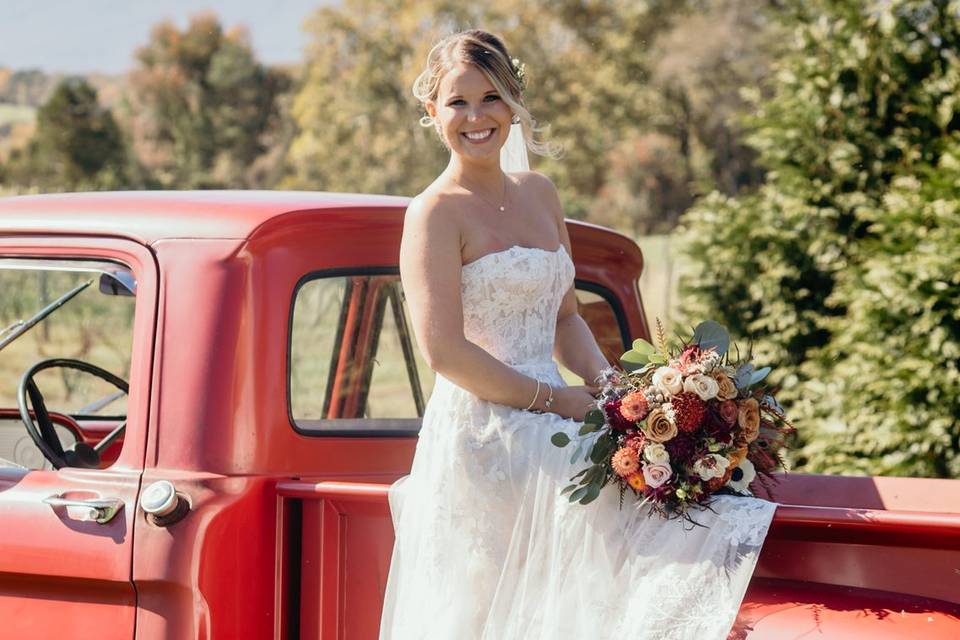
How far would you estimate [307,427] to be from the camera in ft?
9.57

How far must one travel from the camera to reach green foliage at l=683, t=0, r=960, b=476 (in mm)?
5395

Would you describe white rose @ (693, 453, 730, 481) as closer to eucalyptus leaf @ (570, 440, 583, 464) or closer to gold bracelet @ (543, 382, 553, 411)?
eucalyptus leaf @ (570, 440, 583, 464)

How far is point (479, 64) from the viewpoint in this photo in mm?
2713

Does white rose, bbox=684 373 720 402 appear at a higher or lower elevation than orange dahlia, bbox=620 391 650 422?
higher

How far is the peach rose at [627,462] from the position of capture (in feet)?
7.48

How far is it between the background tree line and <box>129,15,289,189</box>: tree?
127mm

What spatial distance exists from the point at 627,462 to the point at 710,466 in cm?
15

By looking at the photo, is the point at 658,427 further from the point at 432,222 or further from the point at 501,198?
the point at 501,198

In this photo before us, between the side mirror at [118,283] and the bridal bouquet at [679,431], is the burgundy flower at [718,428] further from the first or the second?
the side mirror at [118,283]

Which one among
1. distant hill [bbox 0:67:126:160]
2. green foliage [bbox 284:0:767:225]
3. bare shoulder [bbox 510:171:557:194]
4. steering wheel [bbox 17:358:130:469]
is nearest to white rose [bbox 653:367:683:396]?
bare shoulder [bbox 510:171:557:194]

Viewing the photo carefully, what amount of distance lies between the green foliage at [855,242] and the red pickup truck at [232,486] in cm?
262

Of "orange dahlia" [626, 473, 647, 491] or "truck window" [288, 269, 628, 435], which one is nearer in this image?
"orange dahlia" [626, 473, 647, 491]

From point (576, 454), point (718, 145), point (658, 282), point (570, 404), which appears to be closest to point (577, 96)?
point (718, 145)

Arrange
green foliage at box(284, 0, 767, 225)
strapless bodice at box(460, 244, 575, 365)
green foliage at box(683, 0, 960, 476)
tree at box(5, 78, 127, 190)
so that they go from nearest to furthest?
strapless bodice at box(460, 244, 575, 365) → green foliage at box(683, 0, 960, 476) → green foliage at box(284, 0, 767, 225) → tree at box(5, 78, 127, 190)
